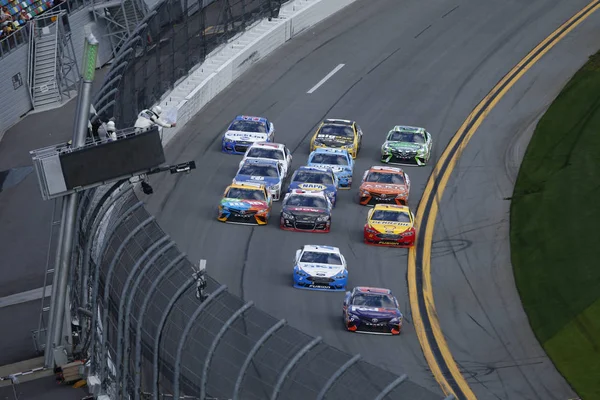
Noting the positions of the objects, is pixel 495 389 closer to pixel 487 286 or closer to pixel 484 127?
pixel 487 286

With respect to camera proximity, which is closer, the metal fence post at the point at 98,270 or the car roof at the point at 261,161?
the metal fence post at the point at 98,270

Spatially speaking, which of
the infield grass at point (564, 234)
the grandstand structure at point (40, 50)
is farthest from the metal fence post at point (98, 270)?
the grandstand structure at point (40, 50)

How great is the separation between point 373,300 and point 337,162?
39.0 ft

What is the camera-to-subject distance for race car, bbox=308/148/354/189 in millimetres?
46844

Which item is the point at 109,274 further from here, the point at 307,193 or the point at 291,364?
the point at 307,193

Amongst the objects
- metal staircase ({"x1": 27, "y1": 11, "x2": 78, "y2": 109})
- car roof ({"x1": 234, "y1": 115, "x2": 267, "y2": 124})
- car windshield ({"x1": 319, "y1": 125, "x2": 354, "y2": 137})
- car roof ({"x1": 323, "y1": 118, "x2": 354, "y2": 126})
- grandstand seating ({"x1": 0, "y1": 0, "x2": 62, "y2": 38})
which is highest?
grandstand seating ({"x1": 0, "y1": 0, "x2": 62, "y2": 38})

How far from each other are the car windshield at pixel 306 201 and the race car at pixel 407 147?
21.4 ft

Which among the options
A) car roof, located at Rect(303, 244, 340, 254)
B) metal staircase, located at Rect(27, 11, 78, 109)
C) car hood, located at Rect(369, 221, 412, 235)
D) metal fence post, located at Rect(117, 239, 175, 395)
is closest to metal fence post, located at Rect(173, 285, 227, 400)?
metal fence post, located at Rect(117, 239, 175, 395)

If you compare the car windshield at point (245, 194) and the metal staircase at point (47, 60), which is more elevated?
the metal staircase at point (47, 60)

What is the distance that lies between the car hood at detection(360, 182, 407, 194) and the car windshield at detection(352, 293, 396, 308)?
9.21 meters

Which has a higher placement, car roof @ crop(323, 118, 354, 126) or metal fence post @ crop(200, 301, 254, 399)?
metal fence post @ crop(200, 301, 254, 399)

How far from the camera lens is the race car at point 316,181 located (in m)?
44.5

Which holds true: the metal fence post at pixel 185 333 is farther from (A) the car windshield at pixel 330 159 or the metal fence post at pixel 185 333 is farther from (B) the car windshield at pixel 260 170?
(A) the car windshield at pixel 330 159

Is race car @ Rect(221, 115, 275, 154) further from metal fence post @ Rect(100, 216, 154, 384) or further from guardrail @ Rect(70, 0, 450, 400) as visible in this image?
metal fence post @ Rect(100, 216, 154, 384)
